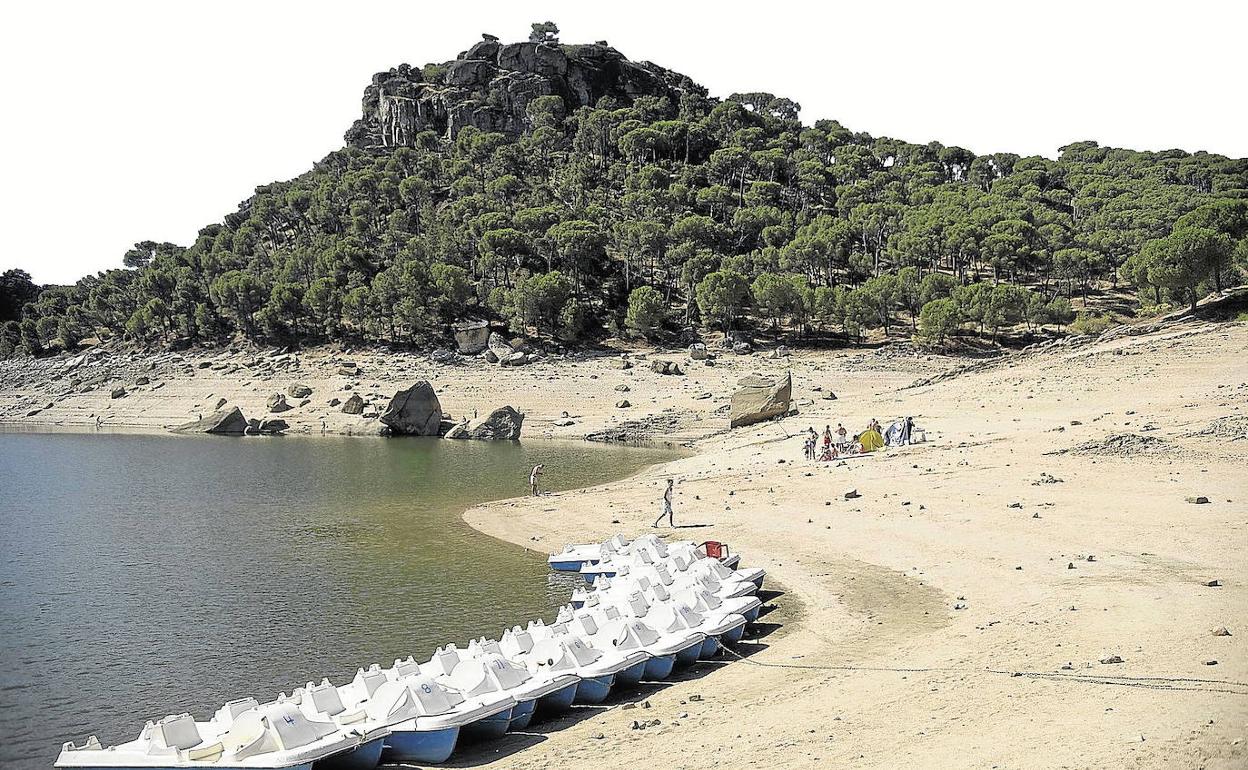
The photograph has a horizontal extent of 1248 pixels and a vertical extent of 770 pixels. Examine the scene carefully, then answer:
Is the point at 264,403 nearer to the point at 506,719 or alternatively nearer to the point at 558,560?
the point at 558,560

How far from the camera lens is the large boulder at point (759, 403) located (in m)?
52.3

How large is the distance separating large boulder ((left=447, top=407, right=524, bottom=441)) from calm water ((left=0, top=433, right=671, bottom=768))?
38.9 feet

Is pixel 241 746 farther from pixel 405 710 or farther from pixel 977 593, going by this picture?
pixel 977 593

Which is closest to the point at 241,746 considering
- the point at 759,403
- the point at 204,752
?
the point at 204,752

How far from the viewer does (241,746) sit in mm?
11750

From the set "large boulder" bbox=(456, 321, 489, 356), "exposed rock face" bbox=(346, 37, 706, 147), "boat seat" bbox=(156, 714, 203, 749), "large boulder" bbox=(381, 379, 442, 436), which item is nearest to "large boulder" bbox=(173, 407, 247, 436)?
"large boulder" bbox=(381, 379, 442, 436)

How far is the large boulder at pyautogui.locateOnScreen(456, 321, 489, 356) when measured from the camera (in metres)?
81.4

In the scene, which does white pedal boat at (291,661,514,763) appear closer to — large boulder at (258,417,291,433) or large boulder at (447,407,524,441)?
large boulder at (447,407,524,441)

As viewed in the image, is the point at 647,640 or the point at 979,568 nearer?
the point at 647,640

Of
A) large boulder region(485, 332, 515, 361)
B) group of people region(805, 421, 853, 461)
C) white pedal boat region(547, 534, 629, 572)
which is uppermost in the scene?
large boulder region(485, 332, 515, 361)

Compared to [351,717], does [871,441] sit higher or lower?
higher

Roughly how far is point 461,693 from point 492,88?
15623 centimetres

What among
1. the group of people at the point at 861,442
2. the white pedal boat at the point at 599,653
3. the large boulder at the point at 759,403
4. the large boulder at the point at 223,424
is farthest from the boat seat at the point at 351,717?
the large boulder at the point at 223,424

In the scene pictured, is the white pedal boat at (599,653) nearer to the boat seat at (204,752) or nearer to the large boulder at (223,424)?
the boat seat at (204,752)
